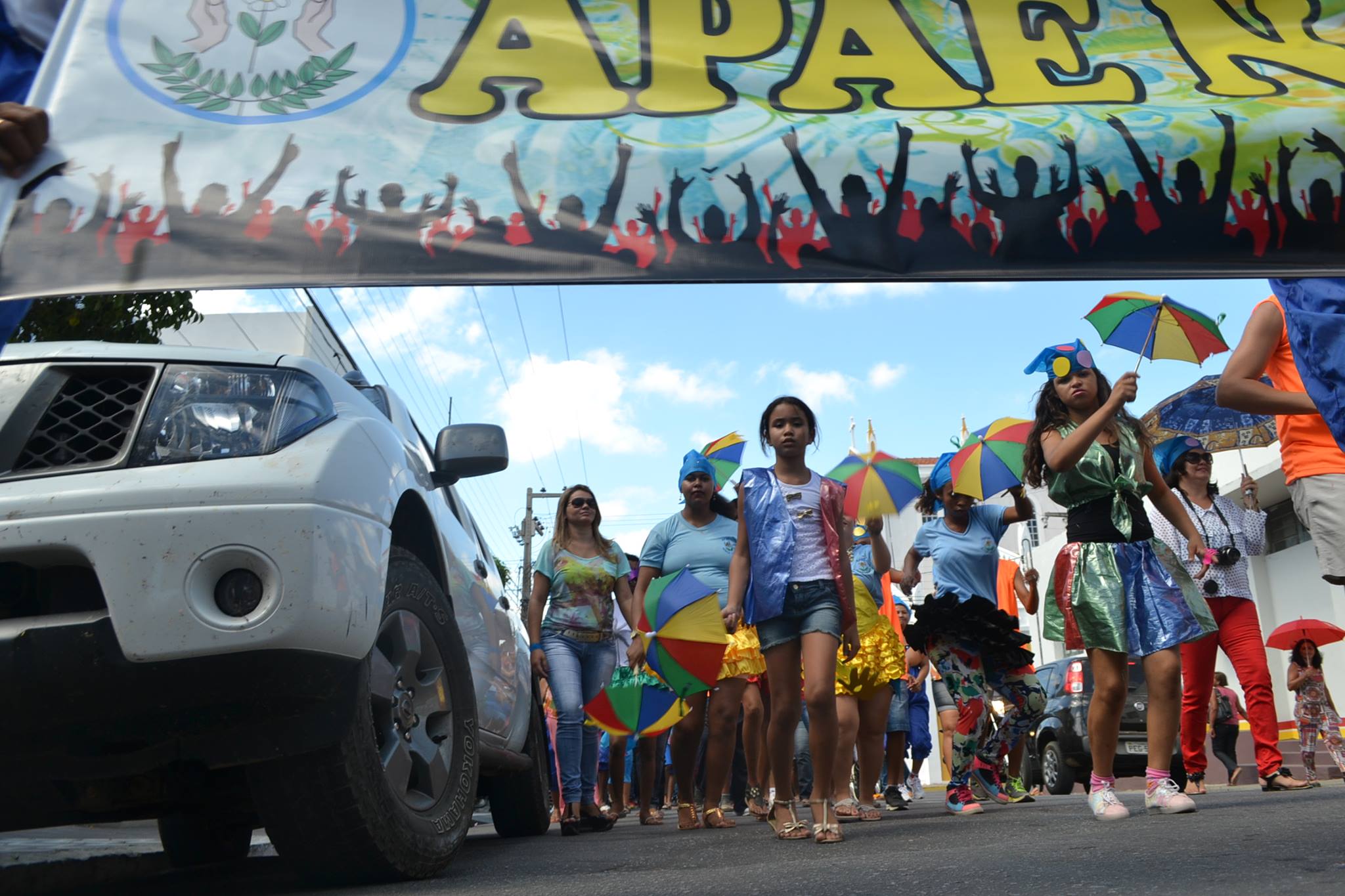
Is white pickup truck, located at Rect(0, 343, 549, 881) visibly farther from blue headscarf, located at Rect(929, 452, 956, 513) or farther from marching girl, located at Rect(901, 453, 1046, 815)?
blue headscarf, located at Rect(929, 452, 956, 513)

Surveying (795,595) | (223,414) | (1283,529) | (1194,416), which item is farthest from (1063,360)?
(1283,529)

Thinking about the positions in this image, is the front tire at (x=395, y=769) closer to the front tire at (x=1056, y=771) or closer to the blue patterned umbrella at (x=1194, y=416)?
the blue patterned umbrella at (x=1194, y=416)

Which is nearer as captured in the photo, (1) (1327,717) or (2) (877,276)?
(2) (877,276)

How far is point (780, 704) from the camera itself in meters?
5.15

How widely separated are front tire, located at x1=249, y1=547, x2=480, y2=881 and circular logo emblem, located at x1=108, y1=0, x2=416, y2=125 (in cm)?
140

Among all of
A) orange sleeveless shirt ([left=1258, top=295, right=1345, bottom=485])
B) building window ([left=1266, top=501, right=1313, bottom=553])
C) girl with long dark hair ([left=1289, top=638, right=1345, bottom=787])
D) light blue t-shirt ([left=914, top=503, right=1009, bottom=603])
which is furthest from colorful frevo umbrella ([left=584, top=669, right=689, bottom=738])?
building window ([left=1266, top=501, right=1313, bottom=553])

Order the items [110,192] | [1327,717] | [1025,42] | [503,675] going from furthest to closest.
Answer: [1327,717] < [503,675] < [1025,42] < [110,192]

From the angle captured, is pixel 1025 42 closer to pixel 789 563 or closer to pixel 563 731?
pixel 789 563

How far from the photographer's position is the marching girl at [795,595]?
4969 mm

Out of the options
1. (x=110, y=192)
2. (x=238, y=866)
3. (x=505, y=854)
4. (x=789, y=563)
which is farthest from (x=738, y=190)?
(x=238, y=866)

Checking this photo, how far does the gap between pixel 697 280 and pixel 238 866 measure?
3.67 meters

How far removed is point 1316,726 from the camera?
11.1 meters

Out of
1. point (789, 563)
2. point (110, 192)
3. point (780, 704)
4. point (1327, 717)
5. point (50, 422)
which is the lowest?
point (1327, 717)

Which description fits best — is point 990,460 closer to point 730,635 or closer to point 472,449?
point 730,635
